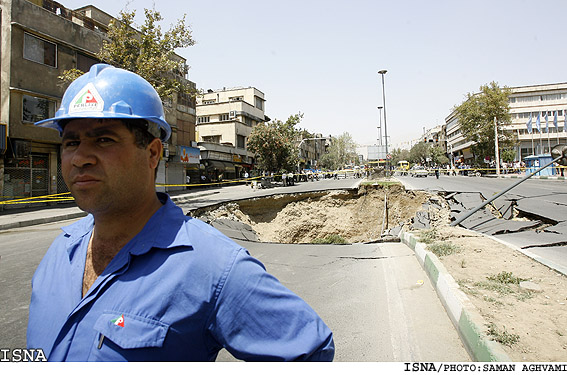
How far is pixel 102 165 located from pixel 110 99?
25 cm

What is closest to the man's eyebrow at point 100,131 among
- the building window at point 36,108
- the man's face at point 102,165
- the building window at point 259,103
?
the man's face at point 102,165

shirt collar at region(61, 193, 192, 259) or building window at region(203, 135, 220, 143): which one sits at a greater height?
building window at region(203, 135, 220, 143)

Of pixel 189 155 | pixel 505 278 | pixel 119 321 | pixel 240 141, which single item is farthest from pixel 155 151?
pixel 240 141

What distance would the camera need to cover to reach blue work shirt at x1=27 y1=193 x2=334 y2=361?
0.94 meters

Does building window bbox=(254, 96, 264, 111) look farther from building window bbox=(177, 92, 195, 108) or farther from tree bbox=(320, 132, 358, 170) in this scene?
tree bbox=(320, 132, 358, 170)

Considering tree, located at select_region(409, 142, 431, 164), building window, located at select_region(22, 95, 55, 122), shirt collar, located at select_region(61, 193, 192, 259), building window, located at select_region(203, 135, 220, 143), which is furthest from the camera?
tree, located at select_region(409, 142, 431, 164)

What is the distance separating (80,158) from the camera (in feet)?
3.81

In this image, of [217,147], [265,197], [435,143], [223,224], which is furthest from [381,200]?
[435,143]

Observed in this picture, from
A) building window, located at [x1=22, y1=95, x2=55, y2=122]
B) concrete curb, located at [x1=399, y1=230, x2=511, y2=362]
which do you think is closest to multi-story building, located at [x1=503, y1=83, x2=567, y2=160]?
concrete curb, located at [x1=399, y1=230, x2=511, y2=362]

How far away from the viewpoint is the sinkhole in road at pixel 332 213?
15.4 metres

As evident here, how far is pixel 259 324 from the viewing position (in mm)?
959

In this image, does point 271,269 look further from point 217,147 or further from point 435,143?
point 435,143

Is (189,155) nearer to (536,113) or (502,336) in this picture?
(502,336)

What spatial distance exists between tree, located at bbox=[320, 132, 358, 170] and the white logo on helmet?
74.8m
